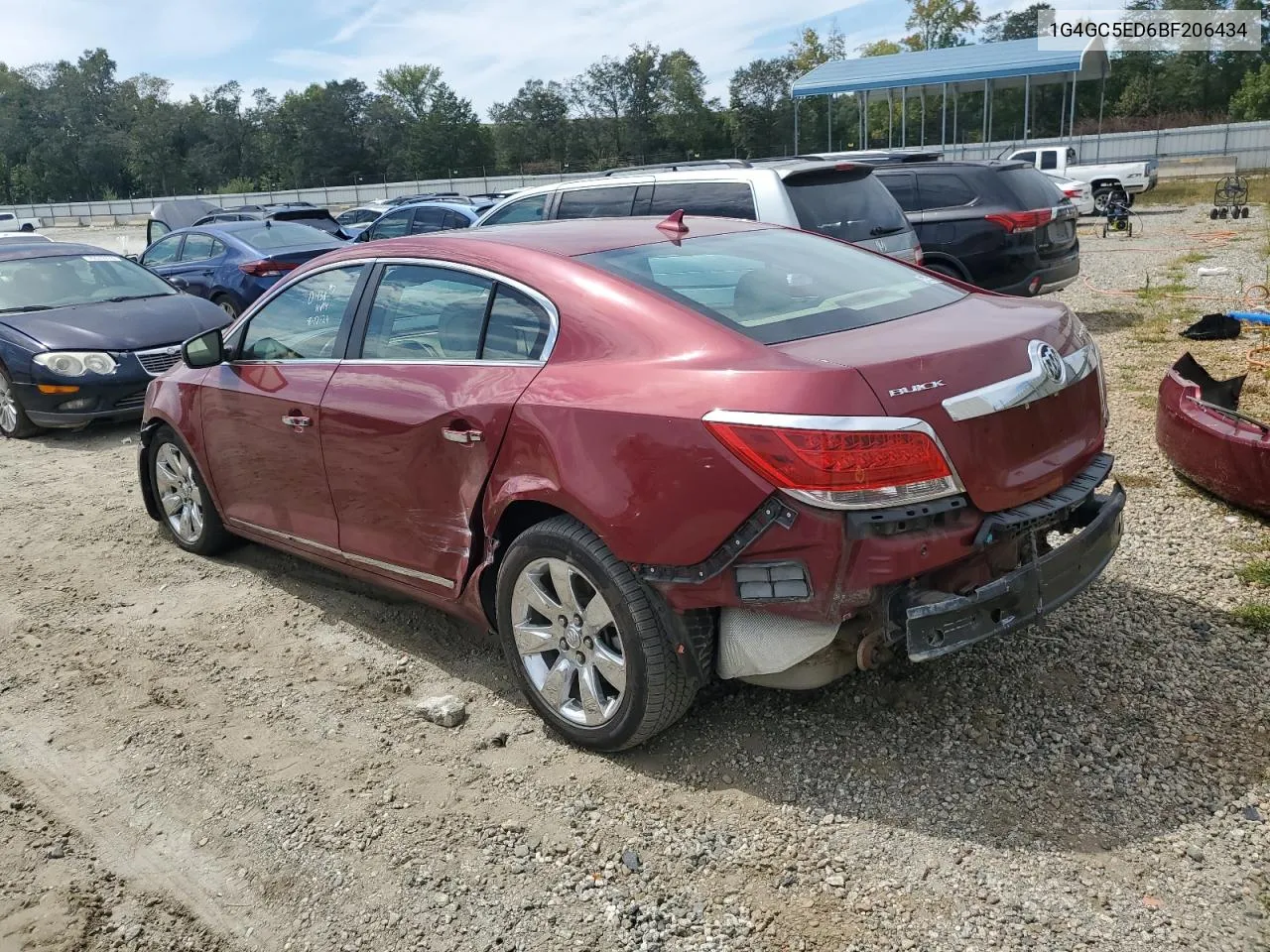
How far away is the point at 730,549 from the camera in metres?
2.91

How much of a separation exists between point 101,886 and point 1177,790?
10.2ft

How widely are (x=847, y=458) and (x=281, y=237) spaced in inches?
466

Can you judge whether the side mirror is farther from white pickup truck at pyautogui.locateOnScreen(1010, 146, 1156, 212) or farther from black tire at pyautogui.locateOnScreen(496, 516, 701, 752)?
white pickup truck at pyautogui.locateOnScreen(1010, 146, 1156, 212)

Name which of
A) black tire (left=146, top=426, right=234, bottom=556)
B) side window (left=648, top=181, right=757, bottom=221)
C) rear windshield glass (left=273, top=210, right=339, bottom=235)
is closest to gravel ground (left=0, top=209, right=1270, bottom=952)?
black tire (left=146, top=426, right=234, bottom=556)

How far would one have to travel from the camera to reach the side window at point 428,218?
1538 cm

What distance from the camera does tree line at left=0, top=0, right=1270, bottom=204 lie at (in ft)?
195

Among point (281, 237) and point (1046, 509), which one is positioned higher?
point (281, 237)

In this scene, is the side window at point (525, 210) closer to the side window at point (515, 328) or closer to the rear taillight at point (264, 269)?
the rear taillight at point (264, 269)

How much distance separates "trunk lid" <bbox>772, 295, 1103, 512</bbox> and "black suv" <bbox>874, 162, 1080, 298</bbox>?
701 cm

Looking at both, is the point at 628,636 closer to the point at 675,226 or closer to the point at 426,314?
the point at 426,314

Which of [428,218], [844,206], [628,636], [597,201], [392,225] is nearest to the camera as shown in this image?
[628,636]

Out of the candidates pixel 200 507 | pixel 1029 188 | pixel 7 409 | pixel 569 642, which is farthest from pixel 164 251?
pixel 569 642

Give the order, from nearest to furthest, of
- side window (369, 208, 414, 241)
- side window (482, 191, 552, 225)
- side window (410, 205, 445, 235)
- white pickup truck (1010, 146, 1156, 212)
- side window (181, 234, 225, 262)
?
side window (482, 191, 552, 225), side window (181, 234, 225, 262), side window (410, 205, 445, 235), side window (369, 208, 414, 241), white pickup truck (1010, 146, 1156, 212)

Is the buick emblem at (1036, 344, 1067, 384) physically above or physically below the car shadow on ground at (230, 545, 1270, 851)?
above
